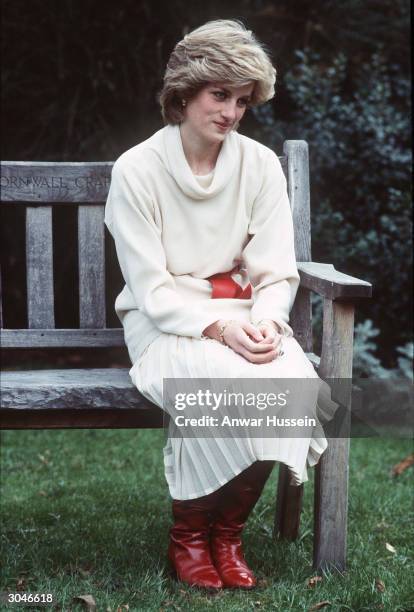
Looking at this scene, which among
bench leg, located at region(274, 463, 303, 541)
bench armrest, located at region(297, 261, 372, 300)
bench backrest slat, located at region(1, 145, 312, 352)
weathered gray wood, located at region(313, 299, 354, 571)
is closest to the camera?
bench armrest, located at region(297, 261, 372, 300)

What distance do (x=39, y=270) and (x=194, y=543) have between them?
4.12ft

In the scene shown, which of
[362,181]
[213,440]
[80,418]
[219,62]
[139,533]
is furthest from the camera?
[362,181]

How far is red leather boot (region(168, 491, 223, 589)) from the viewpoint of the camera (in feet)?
9.70

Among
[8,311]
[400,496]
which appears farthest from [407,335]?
[8,311]

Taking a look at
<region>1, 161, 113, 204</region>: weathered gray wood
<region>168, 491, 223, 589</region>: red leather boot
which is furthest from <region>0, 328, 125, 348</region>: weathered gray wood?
<region>168, 491, 223, 589</region>: red leather boot

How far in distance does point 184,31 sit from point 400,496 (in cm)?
350

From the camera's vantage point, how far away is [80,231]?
369cm

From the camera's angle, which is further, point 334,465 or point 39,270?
point 39,270

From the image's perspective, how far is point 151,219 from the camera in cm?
311

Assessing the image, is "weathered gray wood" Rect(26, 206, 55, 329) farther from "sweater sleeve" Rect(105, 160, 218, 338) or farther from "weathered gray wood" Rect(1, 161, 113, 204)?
"sweater sleeve" Rect(105, 160, 218, 338)

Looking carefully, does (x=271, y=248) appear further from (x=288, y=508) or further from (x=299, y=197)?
(x=288, y=508)

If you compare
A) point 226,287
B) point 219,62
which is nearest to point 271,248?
point 226,287

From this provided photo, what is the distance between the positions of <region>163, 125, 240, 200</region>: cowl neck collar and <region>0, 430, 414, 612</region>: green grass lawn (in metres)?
1.27

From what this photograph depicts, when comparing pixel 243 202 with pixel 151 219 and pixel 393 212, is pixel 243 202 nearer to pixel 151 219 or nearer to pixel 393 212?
pixel 151 219
